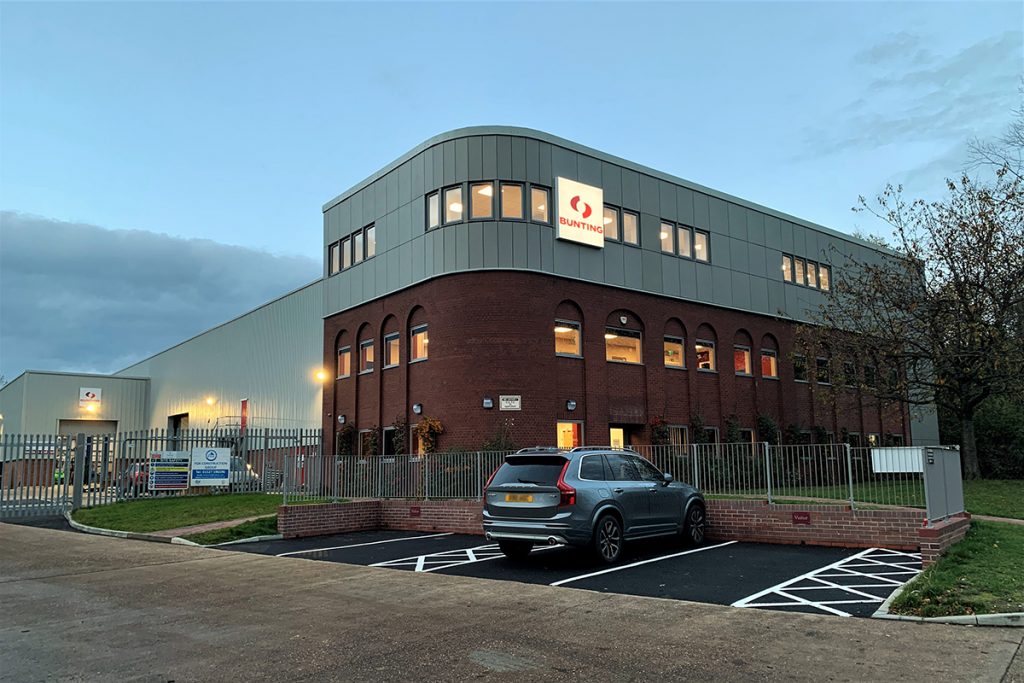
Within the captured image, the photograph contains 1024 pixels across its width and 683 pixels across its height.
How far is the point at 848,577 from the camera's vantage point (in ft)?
34.7

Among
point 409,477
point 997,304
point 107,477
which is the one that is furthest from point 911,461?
point 107,477

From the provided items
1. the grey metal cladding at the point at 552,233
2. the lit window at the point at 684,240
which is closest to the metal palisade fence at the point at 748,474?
the grey metal cladding at the point at 552,233

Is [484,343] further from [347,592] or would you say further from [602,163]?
[347,592]

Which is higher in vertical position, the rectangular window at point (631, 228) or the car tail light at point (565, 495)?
the rectangular window at point (631, 228)

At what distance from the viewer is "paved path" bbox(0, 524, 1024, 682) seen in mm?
6254

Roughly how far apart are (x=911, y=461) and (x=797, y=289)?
22583mm

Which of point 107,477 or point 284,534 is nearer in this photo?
point 284,534

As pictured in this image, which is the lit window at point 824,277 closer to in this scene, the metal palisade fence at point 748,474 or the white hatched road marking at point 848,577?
the metal palisade fence at point 748,474

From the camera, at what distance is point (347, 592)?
10.1m

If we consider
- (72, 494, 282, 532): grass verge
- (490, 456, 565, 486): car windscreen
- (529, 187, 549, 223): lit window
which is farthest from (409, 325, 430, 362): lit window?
(490, 456, 565, 486): car windscreen

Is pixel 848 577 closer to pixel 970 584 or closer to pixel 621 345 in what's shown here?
pixel 970 584

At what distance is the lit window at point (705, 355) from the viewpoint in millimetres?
29378

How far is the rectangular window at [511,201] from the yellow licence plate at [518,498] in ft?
45.7

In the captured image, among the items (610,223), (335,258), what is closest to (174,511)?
(335,258)
